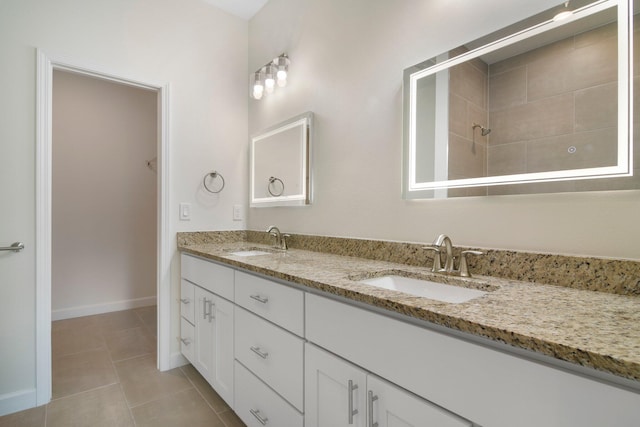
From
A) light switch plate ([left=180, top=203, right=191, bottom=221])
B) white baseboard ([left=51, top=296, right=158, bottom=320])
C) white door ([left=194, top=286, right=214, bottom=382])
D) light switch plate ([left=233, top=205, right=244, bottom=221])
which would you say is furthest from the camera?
white baseboard ([left=51, top=296, right=158, bottom=320])

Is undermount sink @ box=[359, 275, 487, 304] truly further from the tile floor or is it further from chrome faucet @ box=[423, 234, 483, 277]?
the tile floor

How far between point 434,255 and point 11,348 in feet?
7.44

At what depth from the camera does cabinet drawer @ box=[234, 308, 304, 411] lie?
1159 millimetres

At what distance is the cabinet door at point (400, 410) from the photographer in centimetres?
73

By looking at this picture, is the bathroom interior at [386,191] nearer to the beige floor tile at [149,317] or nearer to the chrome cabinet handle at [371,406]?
the chrome cabinet handle at [371,406]

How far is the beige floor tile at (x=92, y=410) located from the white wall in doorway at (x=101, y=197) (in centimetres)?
167

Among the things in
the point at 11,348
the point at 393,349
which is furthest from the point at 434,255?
the point at 11,348

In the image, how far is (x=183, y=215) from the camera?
90.4 inches

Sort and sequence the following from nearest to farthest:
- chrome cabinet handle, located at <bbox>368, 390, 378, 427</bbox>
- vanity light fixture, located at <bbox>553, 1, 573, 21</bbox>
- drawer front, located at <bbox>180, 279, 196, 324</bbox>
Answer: chrome cabinet handle, located at <bbox>368, 390, 378, 427</bbox> < vanity light fixture, located at <bbox>553, 1, 573, 21</bbox> < drawer front, located at <bbox>180, 279, 196, 324</bbox>

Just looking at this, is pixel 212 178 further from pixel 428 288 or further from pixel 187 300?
pixel 428 288

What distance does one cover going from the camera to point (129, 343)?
260 cm

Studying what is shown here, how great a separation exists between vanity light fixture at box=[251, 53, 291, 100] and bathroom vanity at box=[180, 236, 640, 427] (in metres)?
1.33

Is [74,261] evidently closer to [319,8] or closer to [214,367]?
[214,367]

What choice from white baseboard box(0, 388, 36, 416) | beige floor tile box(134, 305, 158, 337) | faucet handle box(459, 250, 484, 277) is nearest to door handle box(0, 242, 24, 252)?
white baseboard box(0, 388, 36, 416)
